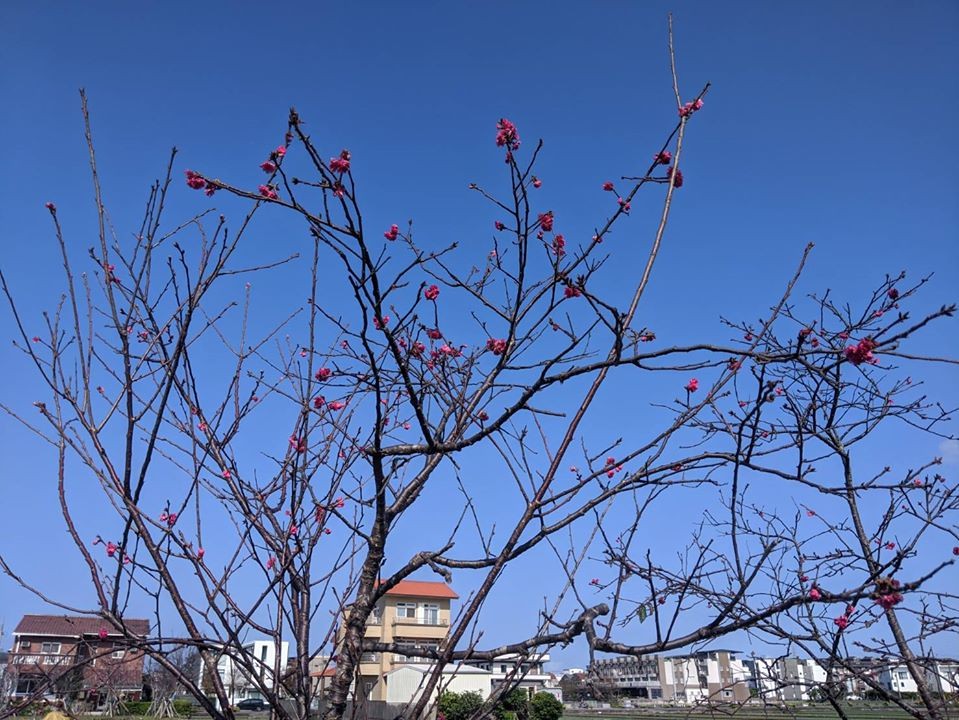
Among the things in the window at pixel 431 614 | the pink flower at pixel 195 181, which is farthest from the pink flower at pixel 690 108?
the window at pixel 431 614

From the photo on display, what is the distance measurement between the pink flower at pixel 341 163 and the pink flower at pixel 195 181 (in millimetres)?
331

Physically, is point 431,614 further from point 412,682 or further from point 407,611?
point 412,682

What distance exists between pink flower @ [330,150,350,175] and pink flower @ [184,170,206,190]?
331mm

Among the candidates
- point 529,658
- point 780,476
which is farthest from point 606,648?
point 780,476

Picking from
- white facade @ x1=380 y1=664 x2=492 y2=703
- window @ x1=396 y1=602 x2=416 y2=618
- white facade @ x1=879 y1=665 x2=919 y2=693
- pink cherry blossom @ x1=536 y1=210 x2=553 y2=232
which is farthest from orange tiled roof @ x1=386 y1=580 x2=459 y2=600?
pink cherry blossom @ x1=536 y1=210 x2=553 y2=232

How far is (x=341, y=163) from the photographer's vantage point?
188 centimetres

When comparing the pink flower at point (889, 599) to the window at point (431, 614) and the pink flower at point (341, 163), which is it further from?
the window at point (431, 614)

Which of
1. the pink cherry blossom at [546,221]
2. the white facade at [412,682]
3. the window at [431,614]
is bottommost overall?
the pink cherry blossom at [546,221]

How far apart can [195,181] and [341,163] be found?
1.41ft

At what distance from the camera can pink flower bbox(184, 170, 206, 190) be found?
1830mm

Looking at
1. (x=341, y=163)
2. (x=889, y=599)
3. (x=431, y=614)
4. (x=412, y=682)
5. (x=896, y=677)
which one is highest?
(x=431, y=614)

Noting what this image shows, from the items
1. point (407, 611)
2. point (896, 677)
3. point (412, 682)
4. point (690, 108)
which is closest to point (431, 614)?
point (407, 611)

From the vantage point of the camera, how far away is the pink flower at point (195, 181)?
6.00 ft

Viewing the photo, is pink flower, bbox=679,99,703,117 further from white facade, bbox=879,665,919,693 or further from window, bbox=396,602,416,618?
window, bbox=396,602,416,618
